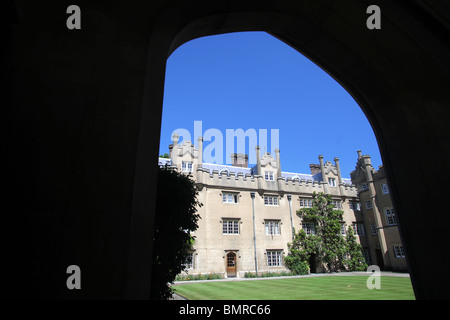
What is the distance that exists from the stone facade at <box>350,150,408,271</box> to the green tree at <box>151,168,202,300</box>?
27.3 metres

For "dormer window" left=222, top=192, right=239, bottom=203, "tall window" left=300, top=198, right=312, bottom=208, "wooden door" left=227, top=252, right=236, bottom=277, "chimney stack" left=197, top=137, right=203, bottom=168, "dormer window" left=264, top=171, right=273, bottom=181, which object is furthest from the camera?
"tall window" left=300, top=198, right=312, bottom=208

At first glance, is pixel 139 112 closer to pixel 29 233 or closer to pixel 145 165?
pixel 145 165

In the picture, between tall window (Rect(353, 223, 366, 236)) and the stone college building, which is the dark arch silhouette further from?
tall window (Rect(353, 223, 366, 236))

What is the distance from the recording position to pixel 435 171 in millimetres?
3990

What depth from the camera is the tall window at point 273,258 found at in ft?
86.1

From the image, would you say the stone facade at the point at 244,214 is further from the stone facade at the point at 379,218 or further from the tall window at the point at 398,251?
the tall window at the point at 398,251

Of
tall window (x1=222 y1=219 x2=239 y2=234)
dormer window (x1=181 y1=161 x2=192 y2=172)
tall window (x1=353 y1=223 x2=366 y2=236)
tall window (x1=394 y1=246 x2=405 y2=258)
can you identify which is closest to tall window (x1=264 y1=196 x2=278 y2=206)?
tall window (x1=222 y1=219 x2=239 y2=234)

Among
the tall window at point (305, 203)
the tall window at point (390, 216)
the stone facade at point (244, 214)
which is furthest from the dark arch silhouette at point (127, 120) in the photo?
the tall window at point (390, 216)

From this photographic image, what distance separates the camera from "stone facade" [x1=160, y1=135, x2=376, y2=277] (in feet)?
80.7

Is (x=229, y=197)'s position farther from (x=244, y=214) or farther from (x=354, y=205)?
(x=354, y=205)

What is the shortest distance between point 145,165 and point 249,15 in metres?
3.33
